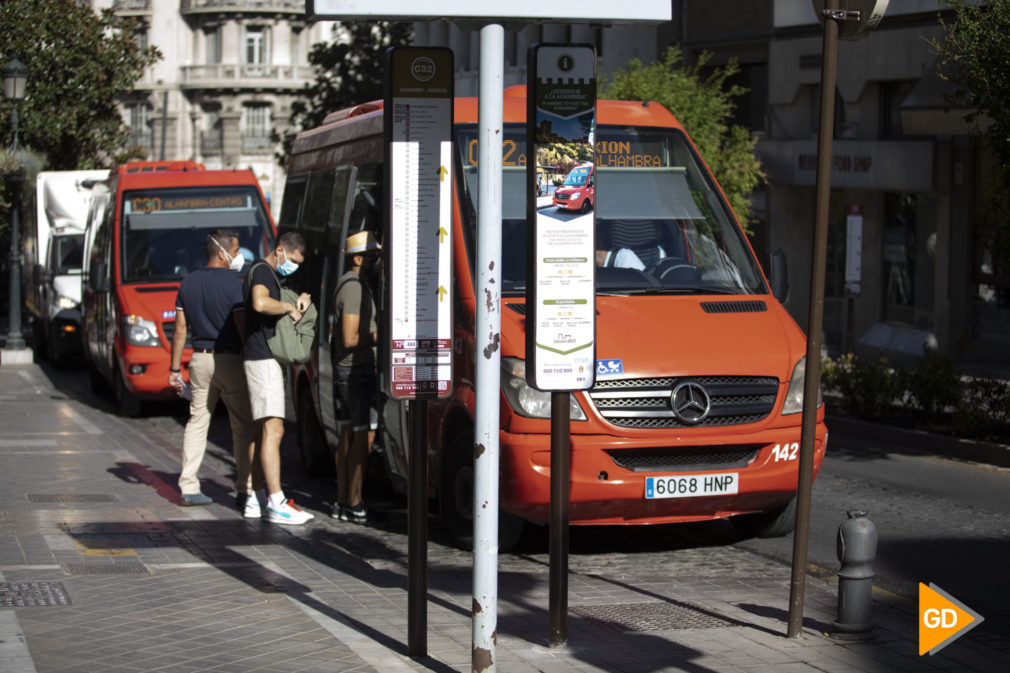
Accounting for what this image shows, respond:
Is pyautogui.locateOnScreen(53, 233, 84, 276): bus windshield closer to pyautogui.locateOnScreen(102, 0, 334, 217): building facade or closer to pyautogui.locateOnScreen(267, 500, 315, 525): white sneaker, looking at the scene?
pyautogui.locateOnScreen(267, 500, 315, 525): white sneaker

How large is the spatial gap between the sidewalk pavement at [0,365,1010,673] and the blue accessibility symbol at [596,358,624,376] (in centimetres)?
110

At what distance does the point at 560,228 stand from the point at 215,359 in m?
4.69

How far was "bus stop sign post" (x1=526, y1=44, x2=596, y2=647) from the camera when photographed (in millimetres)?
6133

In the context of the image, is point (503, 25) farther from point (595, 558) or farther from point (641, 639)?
point (595, 558)

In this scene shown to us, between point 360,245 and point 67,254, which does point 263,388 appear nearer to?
point 360,245

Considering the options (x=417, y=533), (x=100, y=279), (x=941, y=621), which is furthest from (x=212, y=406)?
(x=100, y=279)

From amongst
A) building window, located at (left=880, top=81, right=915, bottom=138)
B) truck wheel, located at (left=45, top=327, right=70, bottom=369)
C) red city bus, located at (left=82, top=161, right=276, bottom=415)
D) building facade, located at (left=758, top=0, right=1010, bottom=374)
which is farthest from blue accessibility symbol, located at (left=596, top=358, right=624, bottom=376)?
building window, located at (left=880, top=81, right=915, bottom=138)

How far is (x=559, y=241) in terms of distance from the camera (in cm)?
615

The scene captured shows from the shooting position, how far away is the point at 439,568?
845cm

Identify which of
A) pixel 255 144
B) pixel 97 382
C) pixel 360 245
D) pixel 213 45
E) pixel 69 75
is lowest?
pixel 97 382

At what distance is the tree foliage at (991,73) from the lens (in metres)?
12.3

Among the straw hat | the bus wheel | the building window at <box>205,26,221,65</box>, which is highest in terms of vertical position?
the building window at <box>205,26,221,65</box>

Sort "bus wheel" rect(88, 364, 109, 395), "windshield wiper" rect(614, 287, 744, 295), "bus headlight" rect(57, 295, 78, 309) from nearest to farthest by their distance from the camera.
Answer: "windshield wiper" rect(614, 287, 744, 295)
"bus wheel" rect(88, 364, 109, 395)
"bus headlight" rect(57, 295, 78, 309)

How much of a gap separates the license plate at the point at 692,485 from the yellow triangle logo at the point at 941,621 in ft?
5.10
